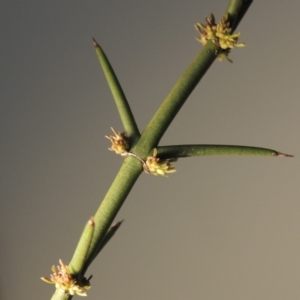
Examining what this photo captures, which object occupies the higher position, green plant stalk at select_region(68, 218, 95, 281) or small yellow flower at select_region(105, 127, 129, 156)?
small yellow flower at select_region(105, 127, 129, 156)

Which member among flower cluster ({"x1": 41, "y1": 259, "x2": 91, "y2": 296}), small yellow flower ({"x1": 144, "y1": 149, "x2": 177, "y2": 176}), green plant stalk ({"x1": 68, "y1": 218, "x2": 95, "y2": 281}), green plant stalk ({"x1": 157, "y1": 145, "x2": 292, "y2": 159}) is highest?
green plant stalk ({"x1": 157, "y1": 145, "x2": 292, "y2": 159})

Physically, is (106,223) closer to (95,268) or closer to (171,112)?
(171,112)

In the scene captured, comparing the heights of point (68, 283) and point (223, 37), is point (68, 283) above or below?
below

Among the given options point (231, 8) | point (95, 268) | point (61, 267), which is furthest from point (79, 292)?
point (95, 268)

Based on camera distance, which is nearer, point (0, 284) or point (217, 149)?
point (217, 149)

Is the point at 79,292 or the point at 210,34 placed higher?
the point at 210,34
